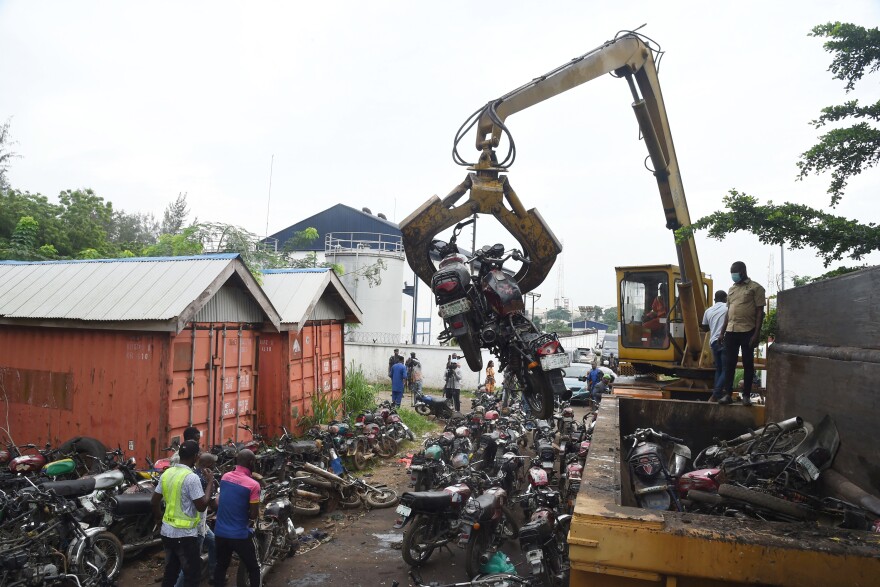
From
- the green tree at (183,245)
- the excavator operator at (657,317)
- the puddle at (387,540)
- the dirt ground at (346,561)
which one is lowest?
the puddle at (387,540)

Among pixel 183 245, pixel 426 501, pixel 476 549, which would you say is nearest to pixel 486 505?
pixel 476 549

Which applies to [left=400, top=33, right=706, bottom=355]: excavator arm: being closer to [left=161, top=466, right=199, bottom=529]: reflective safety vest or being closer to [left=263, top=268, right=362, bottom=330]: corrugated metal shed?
[left=161, top=466, right=199, bottom=529]: reflective safety vest

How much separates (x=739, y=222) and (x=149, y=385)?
8.72m

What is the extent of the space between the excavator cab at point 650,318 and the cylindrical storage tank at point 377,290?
17.4 metres

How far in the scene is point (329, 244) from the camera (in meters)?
31.0

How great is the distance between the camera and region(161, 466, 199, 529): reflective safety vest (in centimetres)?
479

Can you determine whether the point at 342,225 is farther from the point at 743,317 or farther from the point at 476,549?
the point at 743,317

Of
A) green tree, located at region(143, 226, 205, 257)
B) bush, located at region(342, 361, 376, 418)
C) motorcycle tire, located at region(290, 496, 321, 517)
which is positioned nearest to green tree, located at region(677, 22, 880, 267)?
motorcycle tire, located at region(290, 496, 321, 517)

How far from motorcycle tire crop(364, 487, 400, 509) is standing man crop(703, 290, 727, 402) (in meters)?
4.97


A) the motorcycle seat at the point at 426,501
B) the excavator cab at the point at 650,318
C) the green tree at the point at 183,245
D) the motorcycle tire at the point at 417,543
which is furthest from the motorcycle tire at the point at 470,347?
the green tree at the point at 183,245

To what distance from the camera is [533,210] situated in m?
4.50

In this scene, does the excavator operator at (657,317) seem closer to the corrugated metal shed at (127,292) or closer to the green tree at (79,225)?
the corrugated metal shed at (127,292)

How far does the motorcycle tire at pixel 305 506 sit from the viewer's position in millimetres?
7508

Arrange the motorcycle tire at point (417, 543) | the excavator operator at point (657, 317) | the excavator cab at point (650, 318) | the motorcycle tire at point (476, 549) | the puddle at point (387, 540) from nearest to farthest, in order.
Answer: the motorcycle tire at point (476, 549) → the motorcycle tire at point (417, 543) → the puddle at point (387, 540) → the excavator cab at point (650, 318) → the excavator operator at point (657, 317)
